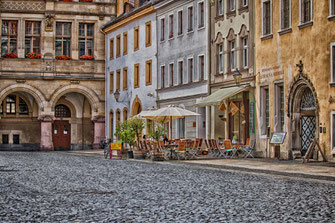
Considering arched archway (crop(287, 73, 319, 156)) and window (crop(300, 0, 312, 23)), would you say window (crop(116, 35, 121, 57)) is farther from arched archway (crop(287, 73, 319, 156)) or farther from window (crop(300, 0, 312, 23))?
window (crop(300, 0, 312, 23))

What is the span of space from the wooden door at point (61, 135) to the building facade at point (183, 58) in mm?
13893

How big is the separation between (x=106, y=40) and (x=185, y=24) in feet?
50.8

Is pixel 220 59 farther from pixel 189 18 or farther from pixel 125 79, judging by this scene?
pixel 125 79

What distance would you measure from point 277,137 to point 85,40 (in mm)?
29852

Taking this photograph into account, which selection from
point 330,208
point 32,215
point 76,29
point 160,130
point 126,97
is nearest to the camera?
point 32,215

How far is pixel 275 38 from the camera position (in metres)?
32.7

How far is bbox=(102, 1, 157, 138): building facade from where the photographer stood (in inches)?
1937

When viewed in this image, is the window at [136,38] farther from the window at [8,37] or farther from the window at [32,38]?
the window at [8,37]

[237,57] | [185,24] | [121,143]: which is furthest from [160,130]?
[185,24]

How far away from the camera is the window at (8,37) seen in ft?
184

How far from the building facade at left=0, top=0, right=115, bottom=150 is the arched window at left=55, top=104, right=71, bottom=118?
0.72 meters

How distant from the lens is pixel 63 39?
Result: 187 ft

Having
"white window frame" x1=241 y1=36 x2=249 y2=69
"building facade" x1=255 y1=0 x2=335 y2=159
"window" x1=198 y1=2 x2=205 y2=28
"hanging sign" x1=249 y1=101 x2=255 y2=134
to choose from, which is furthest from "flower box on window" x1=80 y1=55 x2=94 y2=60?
"building facade" x1=255 y1=0 x2=335 y2=159

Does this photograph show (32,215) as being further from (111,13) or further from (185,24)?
(111,13)
